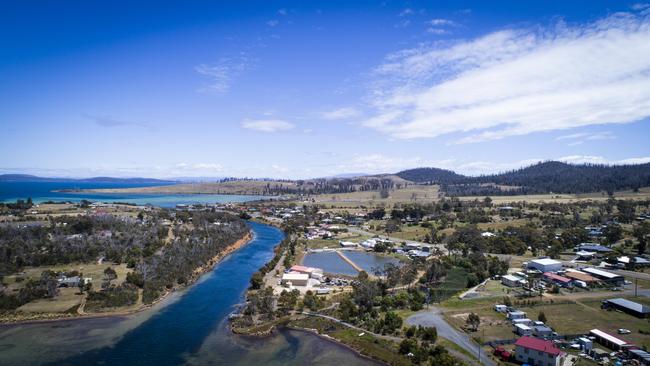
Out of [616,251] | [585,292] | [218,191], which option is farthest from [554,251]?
[218,191]

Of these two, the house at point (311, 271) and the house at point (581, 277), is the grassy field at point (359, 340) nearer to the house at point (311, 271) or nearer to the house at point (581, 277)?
the house at point (311, 271)

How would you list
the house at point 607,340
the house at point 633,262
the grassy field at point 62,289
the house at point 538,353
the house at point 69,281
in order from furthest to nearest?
Result: the house at point 633,262 < the house at point 69,281 < the grassy field at point 62,289 < the house at point 607,340 < the house at point 538,353

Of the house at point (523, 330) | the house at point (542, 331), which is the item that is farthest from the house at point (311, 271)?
the house at point (542, 331)

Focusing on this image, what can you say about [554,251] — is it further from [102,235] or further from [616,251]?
[102,235]

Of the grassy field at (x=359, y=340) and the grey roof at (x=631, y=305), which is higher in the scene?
the grey roof at (x=631, y=305)

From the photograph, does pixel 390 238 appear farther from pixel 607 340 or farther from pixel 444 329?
pixel 607 340
